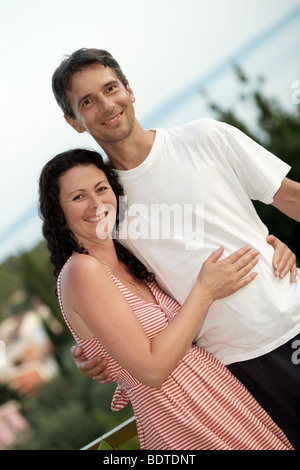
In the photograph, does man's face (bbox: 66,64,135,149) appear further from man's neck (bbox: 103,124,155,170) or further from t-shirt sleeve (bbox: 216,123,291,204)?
t-shirt sleeve (bbox: 216,123,291,204)

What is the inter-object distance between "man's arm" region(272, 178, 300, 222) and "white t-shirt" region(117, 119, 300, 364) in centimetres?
4

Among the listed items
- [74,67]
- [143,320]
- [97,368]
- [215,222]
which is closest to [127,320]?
[143,320]

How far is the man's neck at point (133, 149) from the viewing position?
151 cm

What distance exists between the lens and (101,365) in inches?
57.1

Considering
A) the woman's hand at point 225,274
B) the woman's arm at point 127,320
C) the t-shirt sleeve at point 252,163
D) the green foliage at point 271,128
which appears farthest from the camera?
the green foliage at point 271,128

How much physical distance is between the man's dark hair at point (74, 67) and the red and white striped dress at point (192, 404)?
2.03 ft

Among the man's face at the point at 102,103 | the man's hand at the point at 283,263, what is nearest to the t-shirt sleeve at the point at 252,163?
the man's hand at the point at 283,263

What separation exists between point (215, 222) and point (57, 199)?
470 millimetres

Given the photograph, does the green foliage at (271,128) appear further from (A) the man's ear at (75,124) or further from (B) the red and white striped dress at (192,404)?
(B) the red and white striped dress at (192,404)

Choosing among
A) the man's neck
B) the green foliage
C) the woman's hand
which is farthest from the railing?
the green foliage

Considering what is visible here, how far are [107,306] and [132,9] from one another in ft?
21.4

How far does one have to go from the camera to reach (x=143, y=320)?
136 cm

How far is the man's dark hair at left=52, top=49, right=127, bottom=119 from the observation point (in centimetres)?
148
